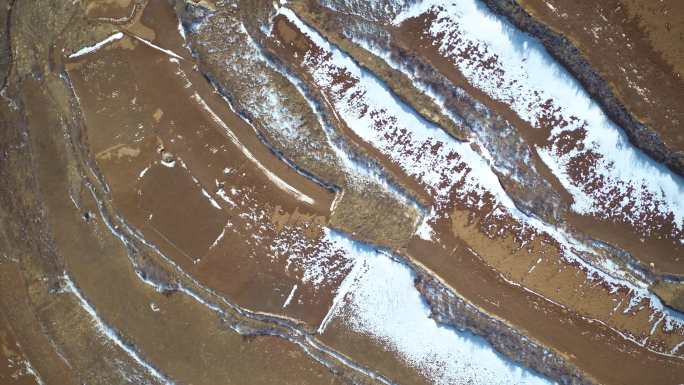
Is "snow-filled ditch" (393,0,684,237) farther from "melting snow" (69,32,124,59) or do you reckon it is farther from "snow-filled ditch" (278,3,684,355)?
"melting snow" (69,32,124,59)

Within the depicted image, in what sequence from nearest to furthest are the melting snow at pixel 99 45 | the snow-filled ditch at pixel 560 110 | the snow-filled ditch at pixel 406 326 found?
1. the snow-filled ditch at pixel 406 326
2. the snow-filled ditch at pixel 560 110
3. the melting snow at pixel 99 45

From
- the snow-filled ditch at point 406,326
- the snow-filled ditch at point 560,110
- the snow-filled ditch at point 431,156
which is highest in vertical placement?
the snow-filled ditch at point 560,110

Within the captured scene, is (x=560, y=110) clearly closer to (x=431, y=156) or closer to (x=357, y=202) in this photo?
(x=431, y=156)

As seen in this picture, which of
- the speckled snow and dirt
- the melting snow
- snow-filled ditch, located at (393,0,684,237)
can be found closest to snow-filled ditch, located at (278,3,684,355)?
the speckled snow and dirt

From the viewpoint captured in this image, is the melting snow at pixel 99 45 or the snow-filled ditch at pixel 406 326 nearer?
A: the snow-filled ditch at pixel 406 326

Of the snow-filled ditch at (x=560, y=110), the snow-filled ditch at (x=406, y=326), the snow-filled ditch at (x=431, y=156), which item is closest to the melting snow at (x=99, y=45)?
the snow-filled ditch at (x=431, y=156)

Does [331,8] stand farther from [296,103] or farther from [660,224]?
[660,224]

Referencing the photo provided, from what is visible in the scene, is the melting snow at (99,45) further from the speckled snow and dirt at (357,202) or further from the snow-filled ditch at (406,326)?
the snow-filled ditch at (406,326)

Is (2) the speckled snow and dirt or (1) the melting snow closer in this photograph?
(2) the speckled snow and dirt
